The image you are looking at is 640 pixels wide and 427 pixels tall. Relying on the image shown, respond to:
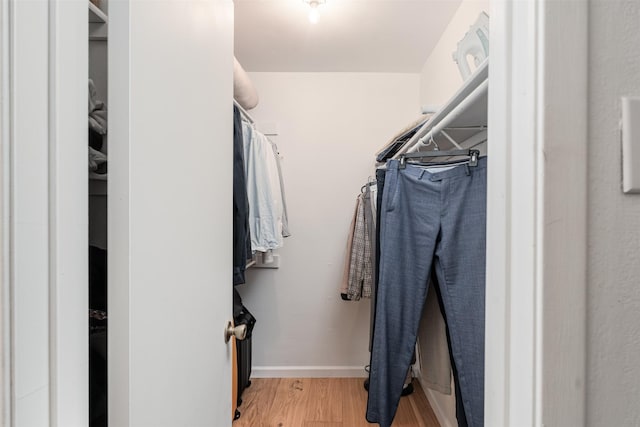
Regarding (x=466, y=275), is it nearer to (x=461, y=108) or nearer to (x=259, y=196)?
(x=461, y=108)

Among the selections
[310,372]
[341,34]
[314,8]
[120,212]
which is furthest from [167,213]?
[310,372]

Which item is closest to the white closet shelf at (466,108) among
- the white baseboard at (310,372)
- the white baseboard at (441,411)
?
the white baseboard at (441,411)

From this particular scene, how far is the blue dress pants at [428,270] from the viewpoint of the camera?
88 centimetres

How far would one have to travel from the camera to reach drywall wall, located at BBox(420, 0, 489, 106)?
1.40m

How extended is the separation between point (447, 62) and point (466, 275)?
1.32 metres

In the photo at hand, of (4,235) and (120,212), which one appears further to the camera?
(120,212)

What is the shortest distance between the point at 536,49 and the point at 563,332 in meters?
0.34

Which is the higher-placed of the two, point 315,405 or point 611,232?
point 611,232

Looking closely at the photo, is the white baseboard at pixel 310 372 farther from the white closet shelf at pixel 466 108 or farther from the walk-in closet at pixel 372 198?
the white closet shelf at pixel 466 108

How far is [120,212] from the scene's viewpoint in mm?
432

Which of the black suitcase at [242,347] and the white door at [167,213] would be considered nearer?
the white door at [167,213]

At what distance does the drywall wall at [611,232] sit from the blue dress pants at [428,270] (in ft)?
1.67

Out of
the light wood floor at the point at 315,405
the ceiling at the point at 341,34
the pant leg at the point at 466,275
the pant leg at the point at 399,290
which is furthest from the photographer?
the light wood floor at the point at 315,405

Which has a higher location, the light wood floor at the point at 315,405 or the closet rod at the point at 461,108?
the closet rod at the point at 461,108
